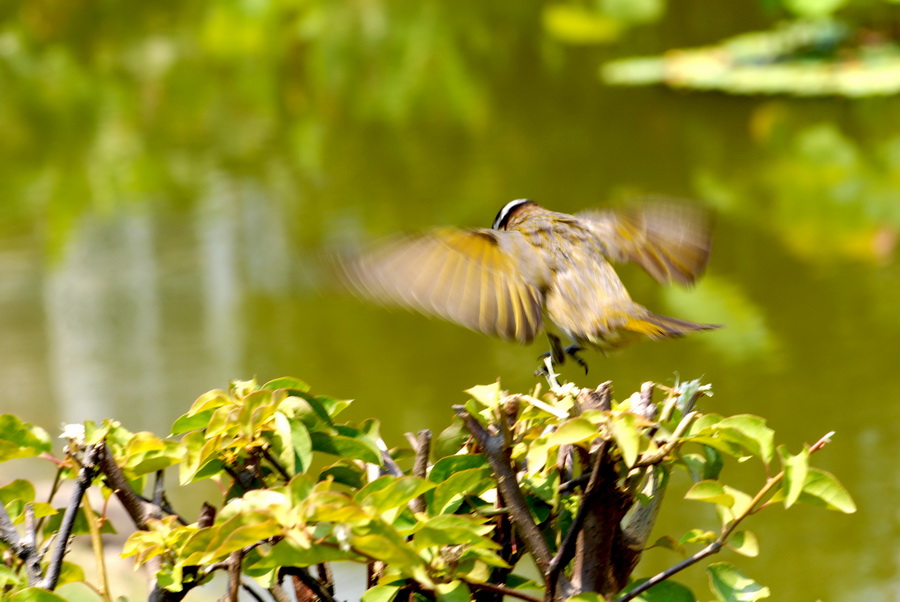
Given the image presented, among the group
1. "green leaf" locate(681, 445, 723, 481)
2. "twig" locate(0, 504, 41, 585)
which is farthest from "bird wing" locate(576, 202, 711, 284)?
"twig" locate(0, 504, 41, 585)

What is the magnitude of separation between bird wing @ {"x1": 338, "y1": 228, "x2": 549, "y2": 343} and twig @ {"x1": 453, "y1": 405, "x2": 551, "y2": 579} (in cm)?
24

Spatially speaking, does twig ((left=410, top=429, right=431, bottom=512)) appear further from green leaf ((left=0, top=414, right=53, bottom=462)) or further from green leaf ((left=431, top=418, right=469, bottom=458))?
green leaf ((left=0, top=414, right=53, bottom=462))

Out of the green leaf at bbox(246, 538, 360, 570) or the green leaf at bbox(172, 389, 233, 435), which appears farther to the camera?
the green leaf at bbox(172, 389, 233, 435)

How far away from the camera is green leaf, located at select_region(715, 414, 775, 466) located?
0.63m

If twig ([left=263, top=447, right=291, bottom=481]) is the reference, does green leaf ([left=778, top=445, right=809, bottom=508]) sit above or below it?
below

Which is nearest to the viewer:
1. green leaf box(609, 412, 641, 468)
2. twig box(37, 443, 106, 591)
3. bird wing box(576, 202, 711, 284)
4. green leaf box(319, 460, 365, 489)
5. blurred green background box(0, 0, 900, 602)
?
green leaf box(609, 412, 641, 468)

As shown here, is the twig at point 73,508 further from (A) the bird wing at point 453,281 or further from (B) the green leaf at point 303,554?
(A) the bird wing at point 453,281

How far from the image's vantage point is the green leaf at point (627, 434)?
0.59 metres

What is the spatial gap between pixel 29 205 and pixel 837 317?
10.9 ft

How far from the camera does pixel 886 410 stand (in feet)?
7.82

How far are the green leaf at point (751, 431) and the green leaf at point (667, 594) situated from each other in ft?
0.32

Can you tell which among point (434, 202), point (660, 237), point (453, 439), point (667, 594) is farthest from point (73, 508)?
point (434, 202)

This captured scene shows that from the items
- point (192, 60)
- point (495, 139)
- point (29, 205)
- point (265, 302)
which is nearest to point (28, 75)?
point (192, 60)

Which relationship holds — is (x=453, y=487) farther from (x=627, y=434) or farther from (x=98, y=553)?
(x=98, y=553)
